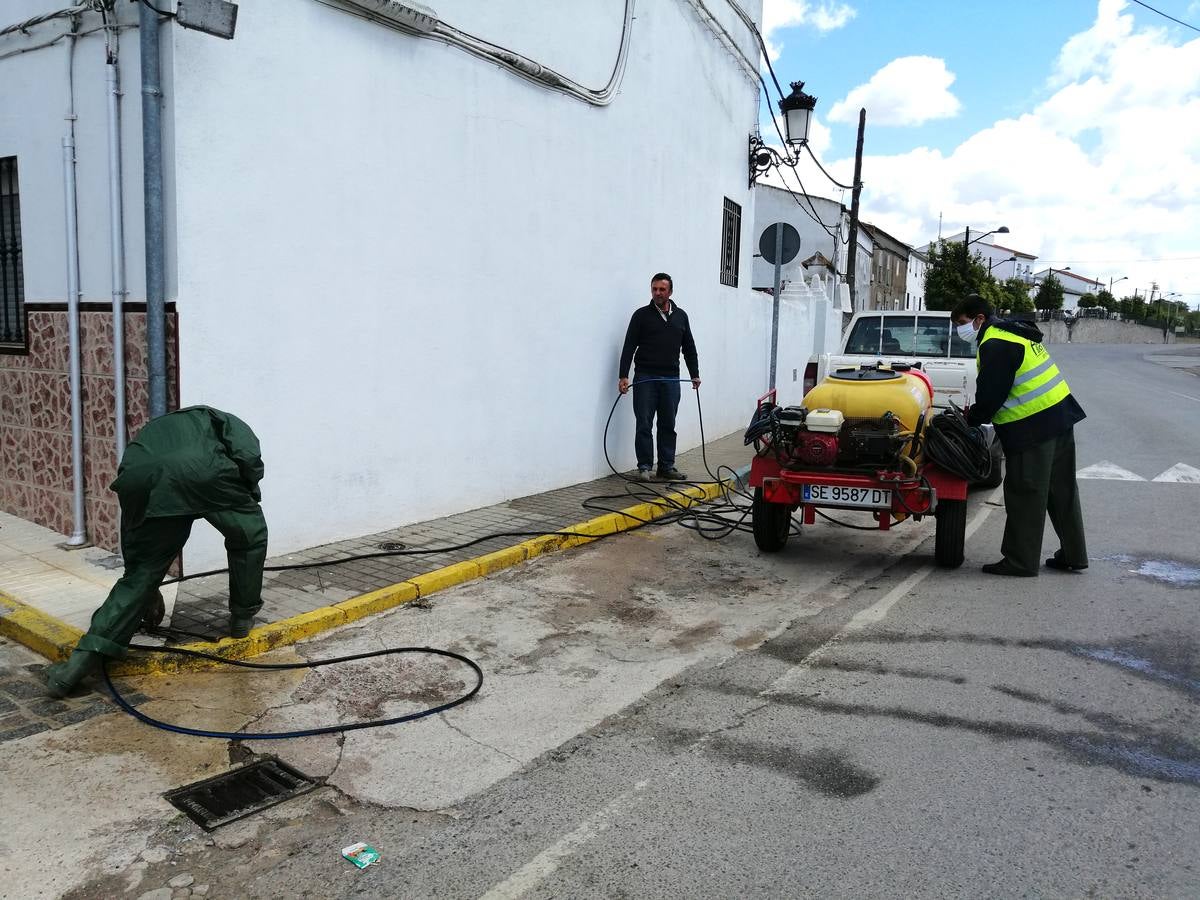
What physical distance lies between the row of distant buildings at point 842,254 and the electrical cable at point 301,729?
1179 centimetres

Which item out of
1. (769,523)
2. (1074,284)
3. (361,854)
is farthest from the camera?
(1074,284)

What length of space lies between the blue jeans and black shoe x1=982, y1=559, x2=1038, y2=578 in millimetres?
3636

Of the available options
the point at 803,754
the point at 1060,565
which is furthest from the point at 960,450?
the point at 803,754

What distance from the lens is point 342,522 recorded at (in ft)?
21.5

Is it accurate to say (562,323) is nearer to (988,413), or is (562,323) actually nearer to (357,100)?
(357,100)

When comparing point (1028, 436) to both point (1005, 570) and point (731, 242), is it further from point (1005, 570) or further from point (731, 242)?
point (731, 242)

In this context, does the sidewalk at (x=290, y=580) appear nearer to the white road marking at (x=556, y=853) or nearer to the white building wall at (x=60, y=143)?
the white building wall at (x=60, y=143)

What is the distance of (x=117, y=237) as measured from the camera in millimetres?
5531

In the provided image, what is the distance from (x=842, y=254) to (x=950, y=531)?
3586 centimetres

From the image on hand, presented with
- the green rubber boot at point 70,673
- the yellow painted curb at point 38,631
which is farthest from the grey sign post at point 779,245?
the green rubber boot at point 70,673

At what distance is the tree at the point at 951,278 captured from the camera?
4625cm

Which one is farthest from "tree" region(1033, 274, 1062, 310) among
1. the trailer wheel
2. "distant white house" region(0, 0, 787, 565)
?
the trailer wheel

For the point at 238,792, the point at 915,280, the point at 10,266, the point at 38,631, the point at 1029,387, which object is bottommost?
the point at 238,792

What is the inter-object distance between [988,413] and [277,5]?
5.44 meters
